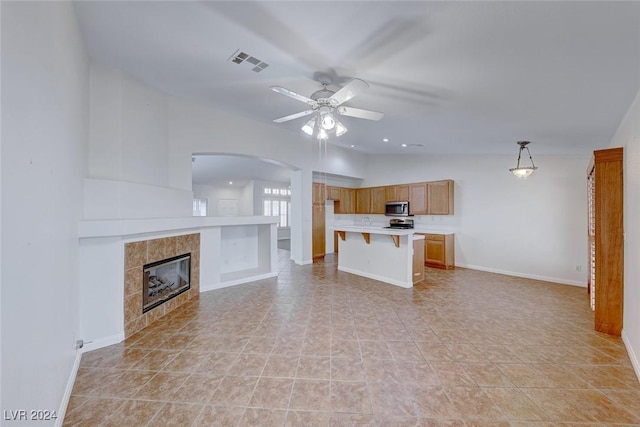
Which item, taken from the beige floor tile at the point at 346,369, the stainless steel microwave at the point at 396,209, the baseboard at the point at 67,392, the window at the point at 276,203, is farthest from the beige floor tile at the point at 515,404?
the window at the point at 276,203

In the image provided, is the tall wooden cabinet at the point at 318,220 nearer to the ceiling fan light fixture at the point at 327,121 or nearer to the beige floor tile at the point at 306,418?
the ceiling fan light fixture at the point at 327,121

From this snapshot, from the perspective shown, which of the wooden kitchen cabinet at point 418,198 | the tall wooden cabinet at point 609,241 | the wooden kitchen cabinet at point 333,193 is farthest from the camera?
the wooden kitchen cabinet at point 333,193

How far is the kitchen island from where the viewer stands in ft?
15.1

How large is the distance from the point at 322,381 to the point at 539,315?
312cm

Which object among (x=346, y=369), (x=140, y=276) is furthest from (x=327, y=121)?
(x=140, y=276)

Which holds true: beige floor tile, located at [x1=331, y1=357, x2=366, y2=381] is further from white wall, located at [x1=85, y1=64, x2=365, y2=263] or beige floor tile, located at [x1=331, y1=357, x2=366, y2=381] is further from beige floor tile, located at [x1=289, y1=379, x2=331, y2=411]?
white wall, located at [x1=85, y1=64, x2=365, y2=263]

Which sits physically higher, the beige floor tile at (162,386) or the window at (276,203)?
the window at (276,203)

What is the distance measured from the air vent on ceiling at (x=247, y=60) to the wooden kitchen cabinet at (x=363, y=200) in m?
5.53

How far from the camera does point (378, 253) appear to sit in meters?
5.10

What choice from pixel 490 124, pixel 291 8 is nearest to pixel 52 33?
pixel 291 8

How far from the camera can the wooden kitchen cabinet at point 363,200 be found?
7816mm

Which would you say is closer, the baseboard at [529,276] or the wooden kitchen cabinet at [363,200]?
the baseboard at [529,276]

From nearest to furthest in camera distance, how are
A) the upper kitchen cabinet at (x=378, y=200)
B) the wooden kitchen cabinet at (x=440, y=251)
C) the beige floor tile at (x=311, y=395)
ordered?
the beige floor tile at (x=311, y=395)
the wooden kitchen cabinet at (x=440, y=251)
the upper kitchen cabinet at (x=378, y=200)

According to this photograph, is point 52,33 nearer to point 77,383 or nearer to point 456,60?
point 77,383
